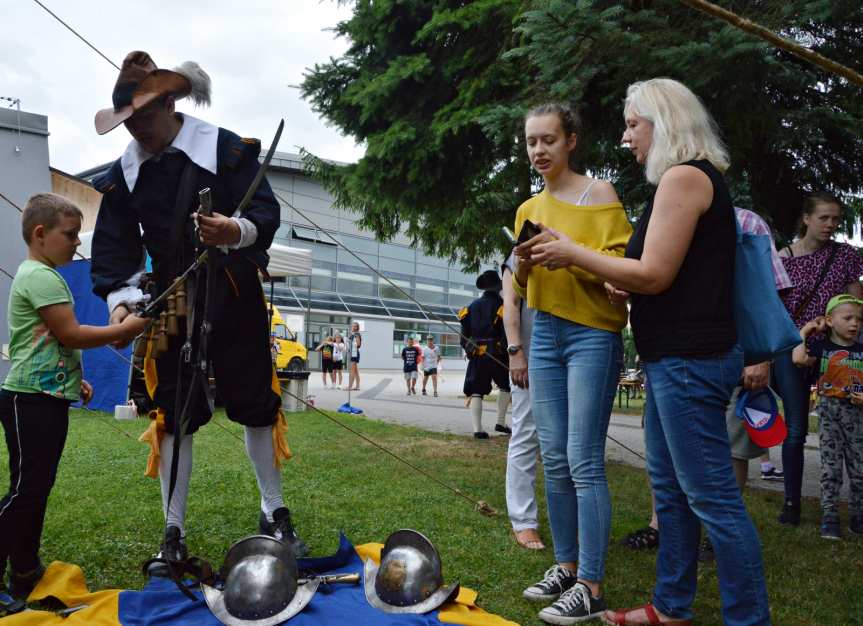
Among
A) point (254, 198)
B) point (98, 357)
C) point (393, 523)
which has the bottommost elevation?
point (98, 357)

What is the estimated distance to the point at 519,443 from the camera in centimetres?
360

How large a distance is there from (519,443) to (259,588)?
1658mm

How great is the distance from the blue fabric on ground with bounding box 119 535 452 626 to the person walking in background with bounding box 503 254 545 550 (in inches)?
43.1

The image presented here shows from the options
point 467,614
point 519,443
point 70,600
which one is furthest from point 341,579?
point 519,443

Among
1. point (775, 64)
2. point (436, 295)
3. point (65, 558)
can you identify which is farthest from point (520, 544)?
point (436, 295)

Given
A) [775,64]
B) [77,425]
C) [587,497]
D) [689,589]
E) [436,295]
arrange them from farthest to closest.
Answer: [436,295]
[77,425]
[775,64]
[587,497]
[689,589]

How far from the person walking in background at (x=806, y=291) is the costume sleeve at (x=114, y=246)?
343 centimetres

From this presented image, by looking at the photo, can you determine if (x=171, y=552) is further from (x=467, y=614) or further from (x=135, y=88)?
(x=135, y=88)

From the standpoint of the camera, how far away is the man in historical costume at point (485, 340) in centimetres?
747

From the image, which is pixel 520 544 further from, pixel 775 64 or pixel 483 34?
pixel 483 34

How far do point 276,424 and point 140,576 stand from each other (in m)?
0.79

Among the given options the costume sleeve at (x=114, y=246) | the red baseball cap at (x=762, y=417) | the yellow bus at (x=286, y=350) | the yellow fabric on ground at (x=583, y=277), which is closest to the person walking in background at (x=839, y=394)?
the red baseball cap at (x=762, y=417)

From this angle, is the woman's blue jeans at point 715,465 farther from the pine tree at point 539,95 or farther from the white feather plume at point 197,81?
the pine tree at point 539,95

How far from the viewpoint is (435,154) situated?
631cm
